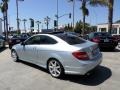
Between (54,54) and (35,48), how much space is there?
1.27 meters

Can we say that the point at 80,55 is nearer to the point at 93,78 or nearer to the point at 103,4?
the point at 93,78

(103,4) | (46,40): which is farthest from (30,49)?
(103,4)

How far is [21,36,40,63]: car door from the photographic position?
29.1 feet

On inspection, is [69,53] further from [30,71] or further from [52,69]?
[30,71]

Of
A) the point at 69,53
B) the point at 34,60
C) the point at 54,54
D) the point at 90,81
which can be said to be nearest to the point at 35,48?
the point at 34,60

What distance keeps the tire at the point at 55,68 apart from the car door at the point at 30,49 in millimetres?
1069

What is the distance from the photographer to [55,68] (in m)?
7.74

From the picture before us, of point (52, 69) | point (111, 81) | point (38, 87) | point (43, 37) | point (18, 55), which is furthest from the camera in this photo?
point (18, 55)

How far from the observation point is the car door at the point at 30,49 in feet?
29.1

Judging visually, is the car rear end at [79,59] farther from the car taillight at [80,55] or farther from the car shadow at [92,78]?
the car shadow at [92,78]

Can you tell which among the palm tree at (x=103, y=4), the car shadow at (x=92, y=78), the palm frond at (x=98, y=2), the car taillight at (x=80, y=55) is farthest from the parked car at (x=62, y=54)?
the palm frond at (x=98, y=2)

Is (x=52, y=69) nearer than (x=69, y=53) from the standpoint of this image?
No

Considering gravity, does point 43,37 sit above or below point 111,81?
above

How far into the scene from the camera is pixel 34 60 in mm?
8898
